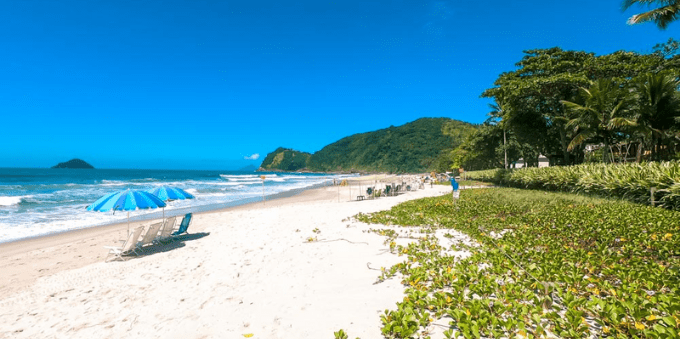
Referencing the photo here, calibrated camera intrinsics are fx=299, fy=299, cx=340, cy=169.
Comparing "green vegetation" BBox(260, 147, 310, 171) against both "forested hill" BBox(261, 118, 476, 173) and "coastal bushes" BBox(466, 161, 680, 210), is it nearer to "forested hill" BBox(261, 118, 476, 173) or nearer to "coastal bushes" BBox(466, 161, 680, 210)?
"forested hill" BBox(261, 118, 476, 173)

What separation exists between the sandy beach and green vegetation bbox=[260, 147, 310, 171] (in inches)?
6295

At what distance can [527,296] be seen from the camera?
3.00 metres

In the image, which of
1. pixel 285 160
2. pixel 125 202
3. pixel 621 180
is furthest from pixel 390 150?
pixel 125 202

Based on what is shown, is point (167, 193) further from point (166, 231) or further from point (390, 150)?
point (390, 150)

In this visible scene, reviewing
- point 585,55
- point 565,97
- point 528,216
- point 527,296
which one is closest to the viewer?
point 527,296

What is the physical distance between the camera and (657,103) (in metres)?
13.5

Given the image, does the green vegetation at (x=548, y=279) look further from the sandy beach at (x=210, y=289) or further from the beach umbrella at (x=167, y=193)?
the beach umbrella at (x=167, y=193)

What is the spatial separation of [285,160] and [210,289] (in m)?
175

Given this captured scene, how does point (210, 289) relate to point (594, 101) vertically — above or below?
below

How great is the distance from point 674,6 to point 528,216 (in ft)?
47.1

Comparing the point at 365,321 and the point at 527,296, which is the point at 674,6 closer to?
the point at 527,296

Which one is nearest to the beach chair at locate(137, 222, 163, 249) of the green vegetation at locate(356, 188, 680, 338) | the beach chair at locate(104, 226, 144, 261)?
the beach chair at locate(104, 226, 144, 261)

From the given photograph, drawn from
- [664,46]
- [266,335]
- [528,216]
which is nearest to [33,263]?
[266,335]

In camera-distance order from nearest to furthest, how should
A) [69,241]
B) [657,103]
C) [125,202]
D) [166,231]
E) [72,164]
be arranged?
[125,202] < [166,231] < [69,241] < [657,103] < [72,164]
